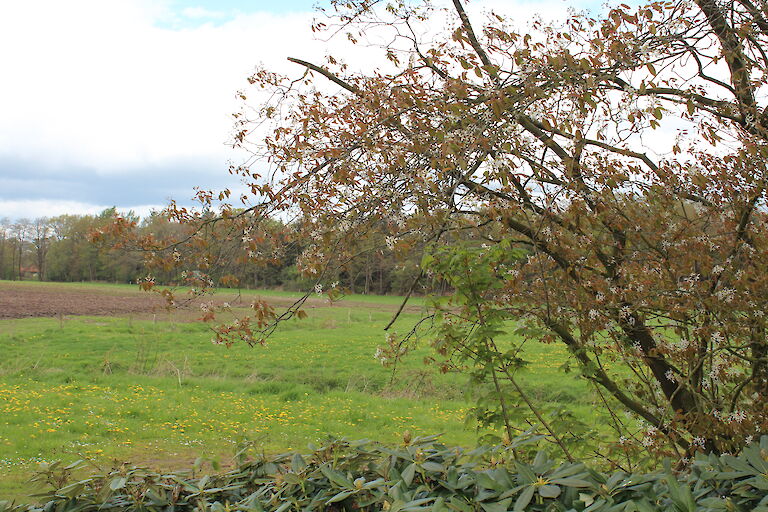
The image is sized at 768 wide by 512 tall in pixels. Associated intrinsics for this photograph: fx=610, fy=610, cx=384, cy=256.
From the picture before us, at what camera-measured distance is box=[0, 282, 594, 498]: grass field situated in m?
8.12

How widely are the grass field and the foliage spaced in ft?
1.36

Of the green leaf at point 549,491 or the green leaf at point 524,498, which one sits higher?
the green leaf at point 549,491

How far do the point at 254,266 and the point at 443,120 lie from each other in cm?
161

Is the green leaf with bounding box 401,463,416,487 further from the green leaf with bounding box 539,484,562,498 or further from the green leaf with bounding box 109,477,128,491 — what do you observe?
the green leaf with bounding box 109,477,128,491

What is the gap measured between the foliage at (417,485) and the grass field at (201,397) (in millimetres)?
414

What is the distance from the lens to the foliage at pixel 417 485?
216 centimetres

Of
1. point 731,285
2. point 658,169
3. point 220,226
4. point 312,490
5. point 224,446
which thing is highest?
point 658,169

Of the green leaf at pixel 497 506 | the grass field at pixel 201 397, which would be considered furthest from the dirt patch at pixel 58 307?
the green leaf at pixel 497 506

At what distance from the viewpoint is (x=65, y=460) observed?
754 centimetres

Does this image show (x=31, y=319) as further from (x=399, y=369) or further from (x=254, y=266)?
(x=254, y=266)

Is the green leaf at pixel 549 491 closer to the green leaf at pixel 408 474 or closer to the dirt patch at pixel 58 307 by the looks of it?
the green leaf at pixel 408 474

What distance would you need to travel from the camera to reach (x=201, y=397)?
11.2m

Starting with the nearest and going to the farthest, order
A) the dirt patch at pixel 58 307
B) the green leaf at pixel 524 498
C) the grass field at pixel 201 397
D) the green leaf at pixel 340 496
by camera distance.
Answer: the green leaf at pixel 524 498, the green leaf at pixel 340 496, the grass field at pixel 201 397, the dirt patch at pixel 58 307

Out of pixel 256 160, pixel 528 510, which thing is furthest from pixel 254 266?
pixel 528 510
